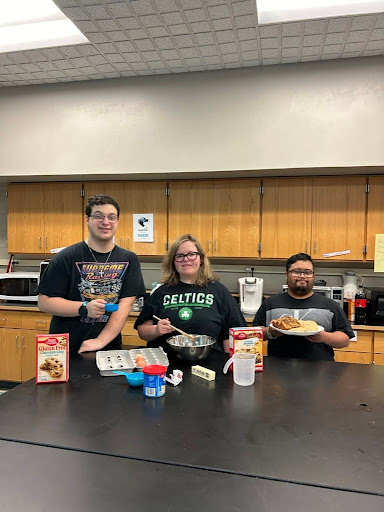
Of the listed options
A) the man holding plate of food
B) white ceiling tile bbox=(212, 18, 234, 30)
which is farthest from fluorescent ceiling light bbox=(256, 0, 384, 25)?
the man holding plate of food

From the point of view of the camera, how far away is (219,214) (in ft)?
11.8

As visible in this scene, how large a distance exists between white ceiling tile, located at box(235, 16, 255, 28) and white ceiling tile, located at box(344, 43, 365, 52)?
82cm

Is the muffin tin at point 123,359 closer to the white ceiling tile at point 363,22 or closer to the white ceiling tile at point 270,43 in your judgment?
the white ceiling tile at point 270,43

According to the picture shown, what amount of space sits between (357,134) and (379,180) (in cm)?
51

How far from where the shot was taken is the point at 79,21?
260cm

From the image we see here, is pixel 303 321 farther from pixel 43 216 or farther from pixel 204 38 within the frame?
pixel 43 216

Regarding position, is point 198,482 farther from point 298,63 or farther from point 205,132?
point 298,63

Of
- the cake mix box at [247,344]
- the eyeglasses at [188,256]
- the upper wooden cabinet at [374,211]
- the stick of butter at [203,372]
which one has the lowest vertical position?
the stick of butter at [203,372]

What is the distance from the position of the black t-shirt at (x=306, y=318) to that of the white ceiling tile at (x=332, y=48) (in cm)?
197

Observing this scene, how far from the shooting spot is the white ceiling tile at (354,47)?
110 inches

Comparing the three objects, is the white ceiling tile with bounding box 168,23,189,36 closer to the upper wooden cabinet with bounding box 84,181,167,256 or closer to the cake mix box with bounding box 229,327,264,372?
the upper wooden cabinet with bounding box 84,181,167,256

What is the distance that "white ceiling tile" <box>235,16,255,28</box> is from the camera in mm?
2494

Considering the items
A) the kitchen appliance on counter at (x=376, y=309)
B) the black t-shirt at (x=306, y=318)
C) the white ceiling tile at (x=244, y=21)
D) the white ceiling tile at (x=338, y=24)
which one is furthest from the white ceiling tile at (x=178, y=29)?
the kitchen appliance on counter at (x=376, y=309)

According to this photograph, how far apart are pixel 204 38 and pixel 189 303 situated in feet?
6.74
